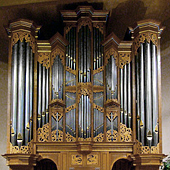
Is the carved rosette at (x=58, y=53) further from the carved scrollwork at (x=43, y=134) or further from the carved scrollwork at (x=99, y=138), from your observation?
A: the carved scrollwork at (x=99, y=138)

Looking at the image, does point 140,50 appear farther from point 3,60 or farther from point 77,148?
A: point 3,60

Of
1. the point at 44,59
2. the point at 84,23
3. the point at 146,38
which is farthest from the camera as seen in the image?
the point at 84,23

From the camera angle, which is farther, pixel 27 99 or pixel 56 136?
pixel 56 136

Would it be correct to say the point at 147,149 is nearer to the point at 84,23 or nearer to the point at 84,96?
the point at 84,96

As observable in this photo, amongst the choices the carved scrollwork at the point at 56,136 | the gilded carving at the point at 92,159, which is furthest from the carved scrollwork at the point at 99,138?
the carved scrollwork at the point at 56,136

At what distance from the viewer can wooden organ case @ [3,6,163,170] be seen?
1126 cm

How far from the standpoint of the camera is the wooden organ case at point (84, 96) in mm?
11258

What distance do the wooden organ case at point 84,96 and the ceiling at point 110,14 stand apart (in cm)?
61

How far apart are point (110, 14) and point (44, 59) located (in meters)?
2.60

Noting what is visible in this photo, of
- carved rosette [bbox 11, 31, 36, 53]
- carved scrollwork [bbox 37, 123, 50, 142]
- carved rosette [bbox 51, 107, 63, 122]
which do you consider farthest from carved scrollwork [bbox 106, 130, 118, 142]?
carved rosette [bbox 11, 31, 36, 53]

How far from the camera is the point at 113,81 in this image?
38.5 ft

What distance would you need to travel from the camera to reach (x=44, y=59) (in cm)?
1194

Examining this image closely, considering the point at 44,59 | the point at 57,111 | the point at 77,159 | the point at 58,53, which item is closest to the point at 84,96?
the point at 57,111

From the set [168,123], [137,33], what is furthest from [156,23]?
[168,123]
